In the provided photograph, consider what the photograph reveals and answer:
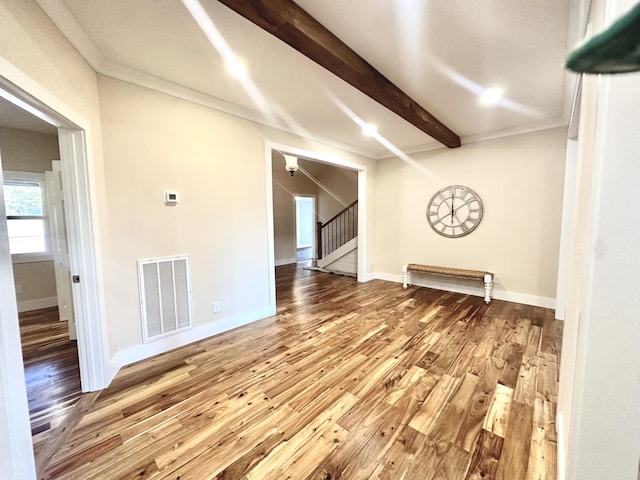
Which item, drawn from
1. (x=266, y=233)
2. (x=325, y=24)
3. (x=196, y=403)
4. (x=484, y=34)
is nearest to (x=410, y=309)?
(x=266, y=233)

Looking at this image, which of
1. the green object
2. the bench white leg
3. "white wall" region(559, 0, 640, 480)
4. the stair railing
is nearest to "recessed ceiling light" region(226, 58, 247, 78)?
"white wall" region(559, 0, 640, 480)

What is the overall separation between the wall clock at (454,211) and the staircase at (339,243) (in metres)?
1.65

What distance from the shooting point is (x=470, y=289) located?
4.28 meters

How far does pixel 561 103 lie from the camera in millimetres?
2939

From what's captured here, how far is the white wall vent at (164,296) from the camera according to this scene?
8.01ft

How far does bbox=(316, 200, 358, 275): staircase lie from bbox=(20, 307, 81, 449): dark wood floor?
4.49m

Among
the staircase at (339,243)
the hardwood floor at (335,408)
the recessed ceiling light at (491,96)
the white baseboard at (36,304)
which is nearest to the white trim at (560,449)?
the hardwood floor at (335,408)

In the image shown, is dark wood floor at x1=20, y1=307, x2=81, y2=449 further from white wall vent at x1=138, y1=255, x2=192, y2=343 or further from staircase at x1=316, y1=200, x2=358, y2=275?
staircase at x1=316, y1=200, x2=358, y2=275

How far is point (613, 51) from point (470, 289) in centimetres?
461

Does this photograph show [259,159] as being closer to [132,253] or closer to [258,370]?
[132,253]

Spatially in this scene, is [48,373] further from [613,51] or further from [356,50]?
[356,50]

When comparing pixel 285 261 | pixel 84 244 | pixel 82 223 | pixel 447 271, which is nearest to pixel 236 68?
pixel 82 223

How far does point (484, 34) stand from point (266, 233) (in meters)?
2.75

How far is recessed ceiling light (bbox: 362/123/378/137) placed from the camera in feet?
11.9
